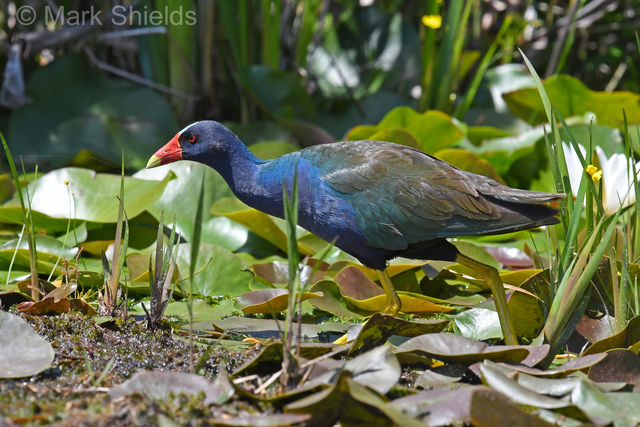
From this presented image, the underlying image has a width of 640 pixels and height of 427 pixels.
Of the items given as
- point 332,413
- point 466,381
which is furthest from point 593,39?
point 332,413

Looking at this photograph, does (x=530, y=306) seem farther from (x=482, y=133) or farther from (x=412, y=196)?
(x=482, y=133)

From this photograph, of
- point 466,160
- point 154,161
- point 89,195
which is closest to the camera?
point 154,161

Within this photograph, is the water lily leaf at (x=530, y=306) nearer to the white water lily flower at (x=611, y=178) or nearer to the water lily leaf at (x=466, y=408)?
the white water lily flower at (x=611, y=178)

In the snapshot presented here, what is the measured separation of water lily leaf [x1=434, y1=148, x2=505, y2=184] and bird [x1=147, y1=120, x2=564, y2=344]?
816mm

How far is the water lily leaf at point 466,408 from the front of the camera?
1461mm

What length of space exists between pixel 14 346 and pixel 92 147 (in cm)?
209

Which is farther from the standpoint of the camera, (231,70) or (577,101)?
(231,70)

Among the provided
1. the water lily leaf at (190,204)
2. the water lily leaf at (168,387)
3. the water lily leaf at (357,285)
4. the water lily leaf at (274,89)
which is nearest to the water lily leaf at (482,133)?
the water lily leaf at (274,89)

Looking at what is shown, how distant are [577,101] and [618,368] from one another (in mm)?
2563

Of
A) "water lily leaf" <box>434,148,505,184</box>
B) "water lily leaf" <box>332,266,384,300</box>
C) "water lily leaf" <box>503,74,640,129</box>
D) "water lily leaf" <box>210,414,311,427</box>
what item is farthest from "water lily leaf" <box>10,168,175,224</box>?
"water lily leaf" <box>503,74,640,129</box>

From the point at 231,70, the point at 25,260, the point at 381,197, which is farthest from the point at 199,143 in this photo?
the point at 231,70

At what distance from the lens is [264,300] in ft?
7.68

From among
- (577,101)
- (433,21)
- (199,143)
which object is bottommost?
(577,101)

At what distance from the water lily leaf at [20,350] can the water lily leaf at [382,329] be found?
0.73 m
